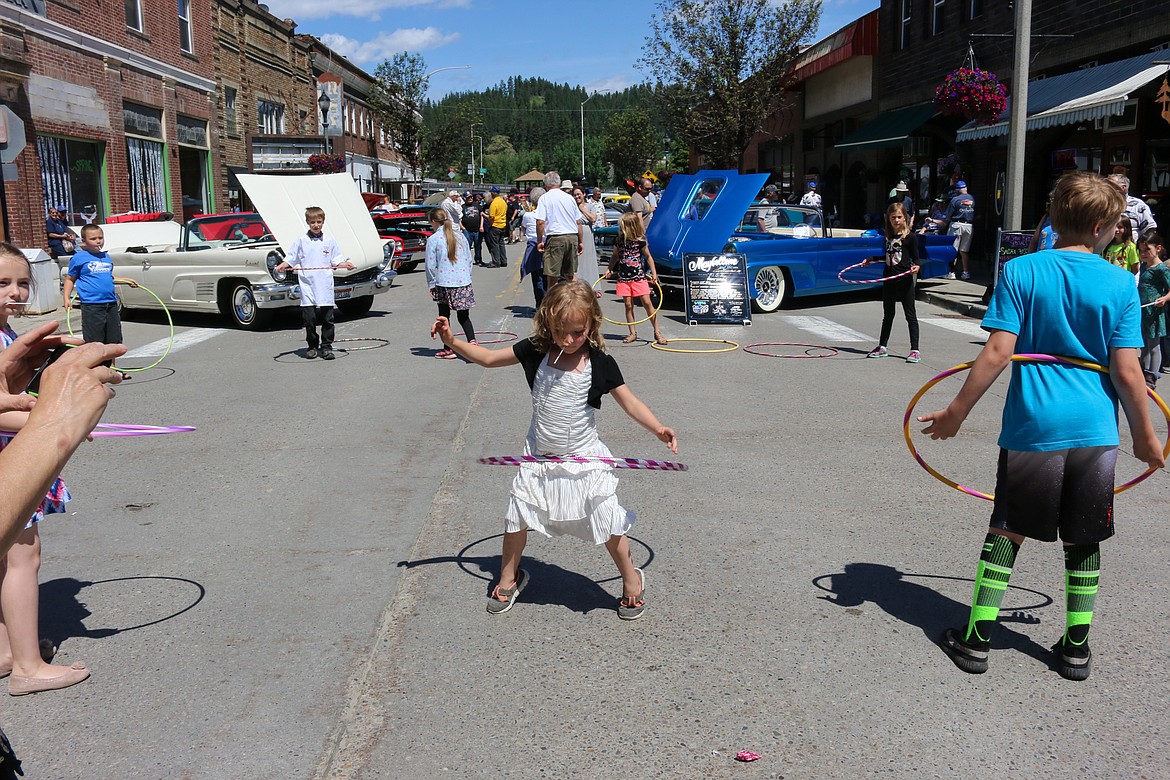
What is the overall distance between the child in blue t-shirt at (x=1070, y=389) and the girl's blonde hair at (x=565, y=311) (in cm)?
145

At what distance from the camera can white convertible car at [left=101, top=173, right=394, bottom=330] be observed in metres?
14.4

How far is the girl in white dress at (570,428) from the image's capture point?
4145 mm

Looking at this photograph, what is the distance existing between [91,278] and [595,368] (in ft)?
27.2

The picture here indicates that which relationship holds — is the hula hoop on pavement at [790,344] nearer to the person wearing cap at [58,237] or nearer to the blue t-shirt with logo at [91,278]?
the blue t-shirt with logo at [91,278]

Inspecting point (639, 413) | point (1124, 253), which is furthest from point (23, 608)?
point (1124, 253)

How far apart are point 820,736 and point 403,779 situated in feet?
4.49

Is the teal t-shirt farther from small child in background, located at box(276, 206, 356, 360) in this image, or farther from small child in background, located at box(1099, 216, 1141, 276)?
small child in background, located at box(276, 206, 356, 360)

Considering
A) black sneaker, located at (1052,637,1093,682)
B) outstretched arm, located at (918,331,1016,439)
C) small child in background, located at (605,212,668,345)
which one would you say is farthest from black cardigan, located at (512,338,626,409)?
small child in background, located at (605,212,668,345)

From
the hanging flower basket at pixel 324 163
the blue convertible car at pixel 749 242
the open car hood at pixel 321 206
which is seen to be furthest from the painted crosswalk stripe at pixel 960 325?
the hanging flower basket at pixel 324 163

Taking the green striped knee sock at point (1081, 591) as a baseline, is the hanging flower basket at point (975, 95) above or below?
above

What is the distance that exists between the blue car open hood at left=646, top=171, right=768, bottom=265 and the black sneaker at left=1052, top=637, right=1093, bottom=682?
11529 mm

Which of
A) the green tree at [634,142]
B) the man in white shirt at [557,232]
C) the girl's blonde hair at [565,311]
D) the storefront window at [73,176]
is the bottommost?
the girl's blonde hair at [565,311]

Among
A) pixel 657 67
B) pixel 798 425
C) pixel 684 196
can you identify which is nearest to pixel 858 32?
pixel 657 67

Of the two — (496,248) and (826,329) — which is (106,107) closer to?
(496,248)
